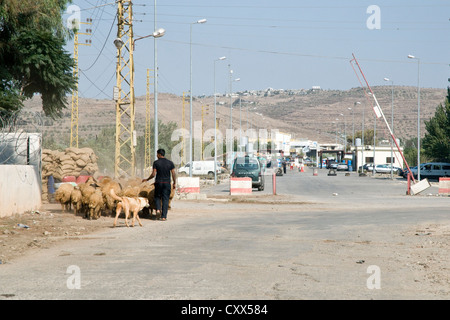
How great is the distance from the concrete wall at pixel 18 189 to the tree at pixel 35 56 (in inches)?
252

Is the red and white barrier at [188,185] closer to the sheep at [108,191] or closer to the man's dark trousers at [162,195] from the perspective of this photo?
the sheep at [108,191]

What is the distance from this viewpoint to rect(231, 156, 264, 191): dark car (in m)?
41.8

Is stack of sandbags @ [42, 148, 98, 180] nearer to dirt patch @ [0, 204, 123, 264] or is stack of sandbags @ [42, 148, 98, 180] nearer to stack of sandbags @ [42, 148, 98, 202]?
stack of sandbags @ [42, 148, 98, 202]

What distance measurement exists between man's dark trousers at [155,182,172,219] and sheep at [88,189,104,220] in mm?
1613

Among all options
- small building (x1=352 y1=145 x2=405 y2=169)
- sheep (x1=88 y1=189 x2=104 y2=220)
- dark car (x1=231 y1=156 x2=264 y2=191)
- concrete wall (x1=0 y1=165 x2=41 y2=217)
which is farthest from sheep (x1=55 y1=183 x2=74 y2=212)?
small building (x1=352 y1=145 x2=405 y2=169)

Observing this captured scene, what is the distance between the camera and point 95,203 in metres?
18.7

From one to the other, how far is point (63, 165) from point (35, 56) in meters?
6.07

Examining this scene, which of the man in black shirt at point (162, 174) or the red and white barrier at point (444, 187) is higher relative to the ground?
the man in black shirt at point (162, 174)

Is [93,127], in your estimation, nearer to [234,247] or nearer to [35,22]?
[35,22]

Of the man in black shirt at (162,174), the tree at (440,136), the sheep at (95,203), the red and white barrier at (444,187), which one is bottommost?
the red and white barrier at (444,187)

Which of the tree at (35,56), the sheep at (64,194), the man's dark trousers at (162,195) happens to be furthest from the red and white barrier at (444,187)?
the sheep at (64,194)

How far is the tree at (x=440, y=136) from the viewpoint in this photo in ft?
237
